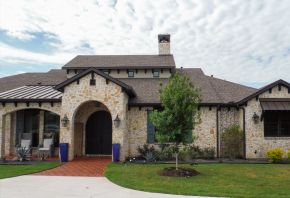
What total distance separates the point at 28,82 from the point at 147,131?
12.6 m

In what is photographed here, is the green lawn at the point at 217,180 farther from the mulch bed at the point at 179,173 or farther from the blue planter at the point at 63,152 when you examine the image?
the blue planter at the point at 63,152

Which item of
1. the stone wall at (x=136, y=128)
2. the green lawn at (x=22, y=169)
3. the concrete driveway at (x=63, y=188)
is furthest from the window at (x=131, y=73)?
the concrete driveway at (x=63, y=188)

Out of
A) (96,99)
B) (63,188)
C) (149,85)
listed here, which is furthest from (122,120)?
(63,188)

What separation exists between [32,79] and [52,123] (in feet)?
26.6

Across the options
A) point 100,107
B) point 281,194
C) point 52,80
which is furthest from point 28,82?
point 281,194

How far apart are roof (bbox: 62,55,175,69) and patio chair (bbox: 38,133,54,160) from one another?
275 inches

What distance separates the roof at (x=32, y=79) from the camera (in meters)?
25.4

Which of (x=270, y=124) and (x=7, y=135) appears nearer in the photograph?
(x=270, y=124)

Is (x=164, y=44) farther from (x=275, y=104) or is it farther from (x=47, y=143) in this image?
(x=47, y=143)

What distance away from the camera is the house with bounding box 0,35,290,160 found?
17.6 meters

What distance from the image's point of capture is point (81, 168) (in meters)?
14.9

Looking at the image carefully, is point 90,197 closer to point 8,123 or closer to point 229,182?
point 229,182

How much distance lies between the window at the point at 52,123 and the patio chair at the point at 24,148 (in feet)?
3.70

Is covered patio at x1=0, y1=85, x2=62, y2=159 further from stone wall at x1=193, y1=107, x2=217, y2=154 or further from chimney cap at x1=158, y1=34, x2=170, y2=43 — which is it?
chimney cap at x1=158, y1=34, x2=170, y2=43
